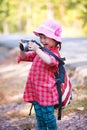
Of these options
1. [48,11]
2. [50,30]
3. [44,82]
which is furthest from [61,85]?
[48,11]

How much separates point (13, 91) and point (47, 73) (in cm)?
459

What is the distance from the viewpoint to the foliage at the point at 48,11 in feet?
123

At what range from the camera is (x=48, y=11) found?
4075 cm

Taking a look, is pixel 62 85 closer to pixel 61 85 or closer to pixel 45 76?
pixel 61 85

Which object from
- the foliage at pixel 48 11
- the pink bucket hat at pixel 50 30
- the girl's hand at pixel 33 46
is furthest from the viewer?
the foliage at pixel 48 11

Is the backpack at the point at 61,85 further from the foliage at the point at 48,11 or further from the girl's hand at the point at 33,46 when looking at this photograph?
the foliage at the point at 48,11

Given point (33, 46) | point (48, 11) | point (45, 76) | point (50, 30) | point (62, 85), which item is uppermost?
point (48, 11)

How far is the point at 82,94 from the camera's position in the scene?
7992 millimetres

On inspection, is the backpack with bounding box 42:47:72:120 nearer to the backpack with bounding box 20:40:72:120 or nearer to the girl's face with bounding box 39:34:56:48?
the backpack with bounding box 20:40:72:120

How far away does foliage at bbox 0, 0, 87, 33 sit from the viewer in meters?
37.6

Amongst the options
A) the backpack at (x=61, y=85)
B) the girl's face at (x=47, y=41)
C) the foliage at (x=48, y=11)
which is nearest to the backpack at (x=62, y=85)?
the backpack at (x=61, y=85)

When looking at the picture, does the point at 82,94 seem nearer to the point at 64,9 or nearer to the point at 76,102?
the point at 76,102

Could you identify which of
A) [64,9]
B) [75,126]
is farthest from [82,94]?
[64,9]

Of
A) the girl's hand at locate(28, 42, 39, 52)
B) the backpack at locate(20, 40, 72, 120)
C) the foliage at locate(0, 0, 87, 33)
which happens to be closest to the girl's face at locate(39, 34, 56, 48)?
the backpack at locate(20, 40, 72, 120)
